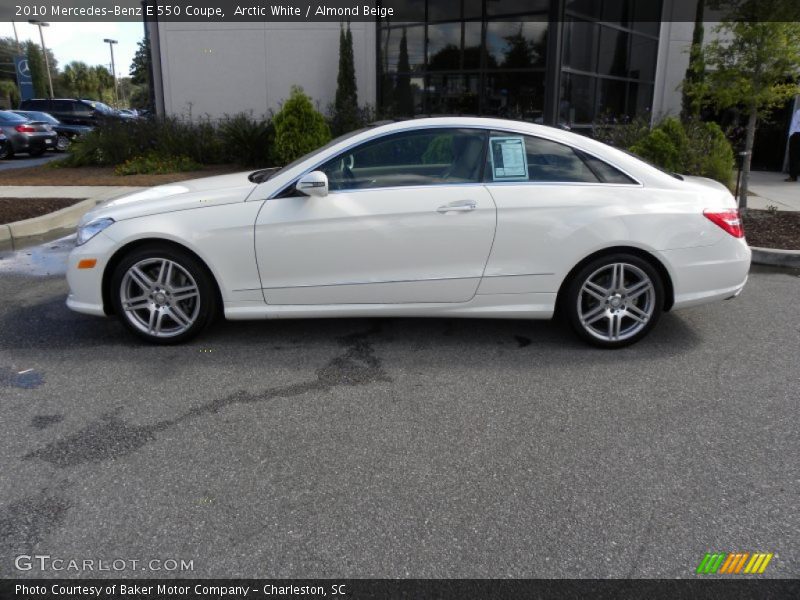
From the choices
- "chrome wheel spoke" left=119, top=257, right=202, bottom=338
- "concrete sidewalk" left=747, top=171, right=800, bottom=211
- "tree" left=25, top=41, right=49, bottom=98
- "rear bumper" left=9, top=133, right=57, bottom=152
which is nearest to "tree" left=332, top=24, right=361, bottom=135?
"concrete sidewalk" left=747, top=171, right=800, bottom=211

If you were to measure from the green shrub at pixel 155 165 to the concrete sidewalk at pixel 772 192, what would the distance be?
36.0 feet

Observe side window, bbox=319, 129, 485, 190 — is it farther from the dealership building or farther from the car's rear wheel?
the car's rear wheel

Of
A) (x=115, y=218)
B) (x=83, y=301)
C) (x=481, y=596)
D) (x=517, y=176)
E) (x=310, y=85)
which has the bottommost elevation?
(x=481, y=596)

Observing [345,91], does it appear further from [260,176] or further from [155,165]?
[260,176]

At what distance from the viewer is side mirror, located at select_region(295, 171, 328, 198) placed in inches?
167

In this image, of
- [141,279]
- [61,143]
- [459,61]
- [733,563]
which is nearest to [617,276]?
[733,563]

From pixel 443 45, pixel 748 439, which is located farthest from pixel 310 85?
pixel 748 439

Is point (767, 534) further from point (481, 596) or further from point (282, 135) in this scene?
point (282, 135)

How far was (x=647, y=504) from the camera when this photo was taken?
9.27ft

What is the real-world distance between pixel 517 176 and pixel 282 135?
8.85 m

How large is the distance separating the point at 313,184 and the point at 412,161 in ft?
2.50

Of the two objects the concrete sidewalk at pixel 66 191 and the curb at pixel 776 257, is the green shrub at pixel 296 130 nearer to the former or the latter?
the concrete sidewalk at pixel 66 191

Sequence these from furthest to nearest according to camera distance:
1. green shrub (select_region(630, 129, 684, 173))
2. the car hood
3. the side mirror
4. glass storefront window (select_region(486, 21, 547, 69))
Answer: glass storefront window (select_region(486, 21, 547, 69))
green shrub (select_region(630, 129, 684, 173))
the car hood
the side mirror

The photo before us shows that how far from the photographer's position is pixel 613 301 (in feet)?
14.8
